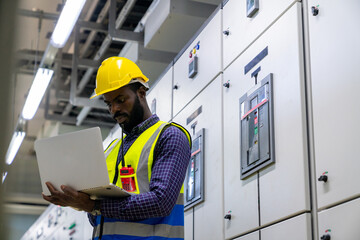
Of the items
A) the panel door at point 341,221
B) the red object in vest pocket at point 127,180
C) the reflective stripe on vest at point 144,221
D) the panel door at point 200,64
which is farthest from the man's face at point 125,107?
the panel door at point 200,64

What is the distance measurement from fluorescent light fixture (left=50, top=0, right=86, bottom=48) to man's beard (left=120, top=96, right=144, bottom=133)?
2.89m

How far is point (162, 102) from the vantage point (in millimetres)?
5820

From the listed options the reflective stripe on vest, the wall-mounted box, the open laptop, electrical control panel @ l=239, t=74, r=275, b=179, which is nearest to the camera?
the open laptop

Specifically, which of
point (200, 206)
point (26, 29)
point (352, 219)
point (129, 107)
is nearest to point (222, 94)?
point (200, 206)

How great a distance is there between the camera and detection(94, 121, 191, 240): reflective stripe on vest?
8.40 feet

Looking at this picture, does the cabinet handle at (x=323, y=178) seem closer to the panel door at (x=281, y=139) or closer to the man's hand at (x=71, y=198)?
the panel door at (x=281, y=139)

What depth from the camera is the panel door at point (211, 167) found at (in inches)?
166

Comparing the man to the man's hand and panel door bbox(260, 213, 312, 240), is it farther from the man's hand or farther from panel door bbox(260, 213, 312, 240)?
panel door bbox(260, 213, 312, 240)

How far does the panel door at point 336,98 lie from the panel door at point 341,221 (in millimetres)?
44

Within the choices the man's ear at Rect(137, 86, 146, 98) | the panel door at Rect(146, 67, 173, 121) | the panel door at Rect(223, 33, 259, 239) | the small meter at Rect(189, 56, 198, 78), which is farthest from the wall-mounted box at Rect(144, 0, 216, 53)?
the man's ear at Rect(137, 86, 146, 98)

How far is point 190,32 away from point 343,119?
12.7ft

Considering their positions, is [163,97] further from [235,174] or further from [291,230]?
[291,230]

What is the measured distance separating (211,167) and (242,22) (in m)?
1.18

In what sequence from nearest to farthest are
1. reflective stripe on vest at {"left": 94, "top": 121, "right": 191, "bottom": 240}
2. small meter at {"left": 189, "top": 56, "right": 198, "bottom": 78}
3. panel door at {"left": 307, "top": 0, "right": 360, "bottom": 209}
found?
reflective stripe on vest at {"left": 94, "top": 121, "right": 191, "bottom": 240} → panel door at {"left": 307, "top": 0, "right": 360, "bottom": 209} → small meter at {"left": 189, "top": 56, "right": 198, "bottom": 78}
